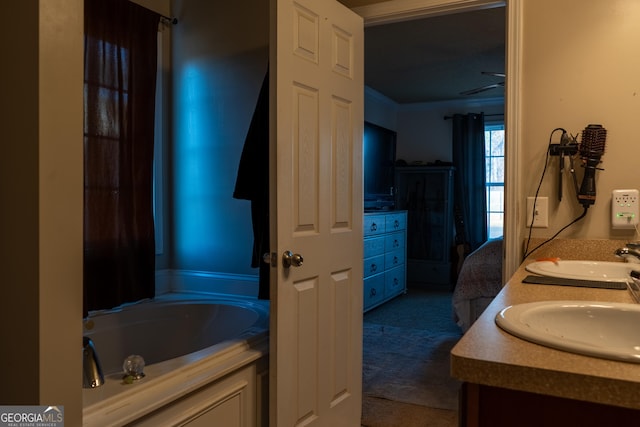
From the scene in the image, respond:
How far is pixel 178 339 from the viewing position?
2600 mm

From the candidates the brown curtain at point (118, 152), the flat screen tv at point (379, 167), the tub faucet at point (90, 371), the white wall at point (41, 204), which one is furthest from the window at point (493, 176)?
the white wall at point (41, 204)

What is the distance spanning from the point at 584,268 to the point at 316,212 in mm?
1046

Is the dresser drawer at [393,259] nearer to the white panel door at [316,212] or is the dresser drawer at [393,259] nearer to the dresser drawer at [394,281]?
the dresser drawer at [394,281]

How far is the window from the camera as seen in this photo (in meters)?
6.20

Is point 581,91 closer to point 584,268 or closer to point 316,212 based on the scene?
point 584,268

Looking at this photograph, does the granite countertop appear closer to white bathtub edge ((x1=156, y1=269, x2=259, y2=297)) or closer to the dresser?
white bathtub edge ((x1=156, y1=269, x2=259, y2=297))

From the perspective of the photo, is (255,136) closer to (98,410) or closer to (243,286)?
(243,286)

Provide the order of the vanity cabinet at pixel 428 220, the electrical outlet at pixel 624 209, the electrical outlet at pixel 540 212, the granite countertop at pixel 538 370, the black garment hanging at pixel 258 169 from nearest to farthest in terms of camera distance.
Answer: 1. the granite countertop at pixel 538 370
2. the electrical outlet at pixel 624 209
3. the electrical outlet at pixel 540 212
4. the black garment hanging at pixel 258 169
5. the vanity cabinet at pixel 428 220

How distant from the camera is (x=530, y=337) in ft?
2.79

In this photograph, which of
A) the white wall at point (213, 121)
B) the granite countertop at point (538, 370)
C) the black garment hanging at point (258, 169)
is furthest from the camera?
the white wall at point (213, 121)

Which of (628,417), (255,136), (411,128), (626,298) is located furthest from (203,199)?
(411,128)

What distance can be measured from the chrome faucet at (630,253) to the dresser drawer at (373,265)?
3018 millimetres

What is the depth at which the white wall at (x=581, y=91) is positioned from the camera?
72.9 inches

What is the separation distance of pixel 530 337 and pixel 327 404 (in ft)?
4.88
